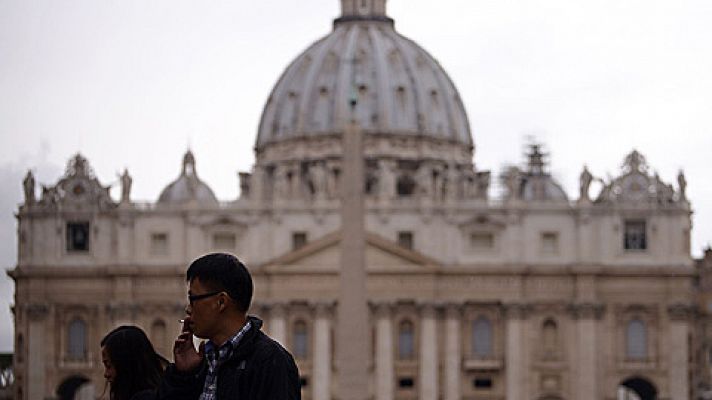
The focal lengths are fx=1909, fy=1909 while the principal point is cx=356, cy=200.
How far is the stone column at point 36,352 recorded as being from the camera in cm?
8706

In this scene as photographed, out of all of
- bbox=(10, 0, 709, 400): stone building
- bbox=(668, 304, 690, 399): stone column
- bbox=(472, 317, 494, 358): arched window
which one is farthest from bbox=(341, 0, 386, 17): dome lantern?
bbox=(668, 304, 690, 399): stone column

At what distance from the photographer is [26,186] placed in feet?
301

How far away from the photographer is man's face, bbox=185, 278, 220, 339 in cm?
877

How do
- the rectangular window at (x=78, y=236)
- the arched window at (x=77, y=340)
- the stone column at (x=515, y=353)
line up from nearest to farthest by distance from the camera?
the stone column at (x=515, y=353) < the arched window at (x=77, y=340) < the rectangular window at (x=78, y=236)

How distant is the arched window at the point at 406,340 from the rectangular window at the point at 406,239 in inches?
141

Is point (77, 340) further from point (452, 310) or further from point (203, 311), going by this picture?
point (203, 311)

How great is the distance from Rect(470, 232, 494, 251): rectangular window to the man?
264ft

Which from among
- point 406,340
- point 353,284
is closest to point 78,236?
point 406,340

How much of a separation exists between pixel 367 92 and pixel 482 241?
25876mm

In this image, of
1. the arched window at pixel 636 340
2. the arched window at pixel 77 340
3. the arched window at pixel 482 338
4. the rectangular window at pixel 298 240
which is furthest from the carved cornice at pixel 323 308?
the arched window at pixel 636 340

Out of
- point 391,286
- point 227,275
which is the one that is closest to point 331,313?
point 391,286

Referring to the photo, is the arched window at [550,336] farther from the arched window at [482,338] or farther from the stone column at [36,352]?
the stone column at [36,352]

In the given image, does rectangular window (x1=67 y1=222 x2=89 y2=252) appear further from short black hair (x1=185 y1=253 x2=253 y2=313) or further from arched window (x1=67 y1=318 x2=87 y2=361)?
short black hair (x1=185 y1=253 x2=253 y2=313)

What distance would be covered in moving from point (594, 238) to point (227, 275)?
266 ft
